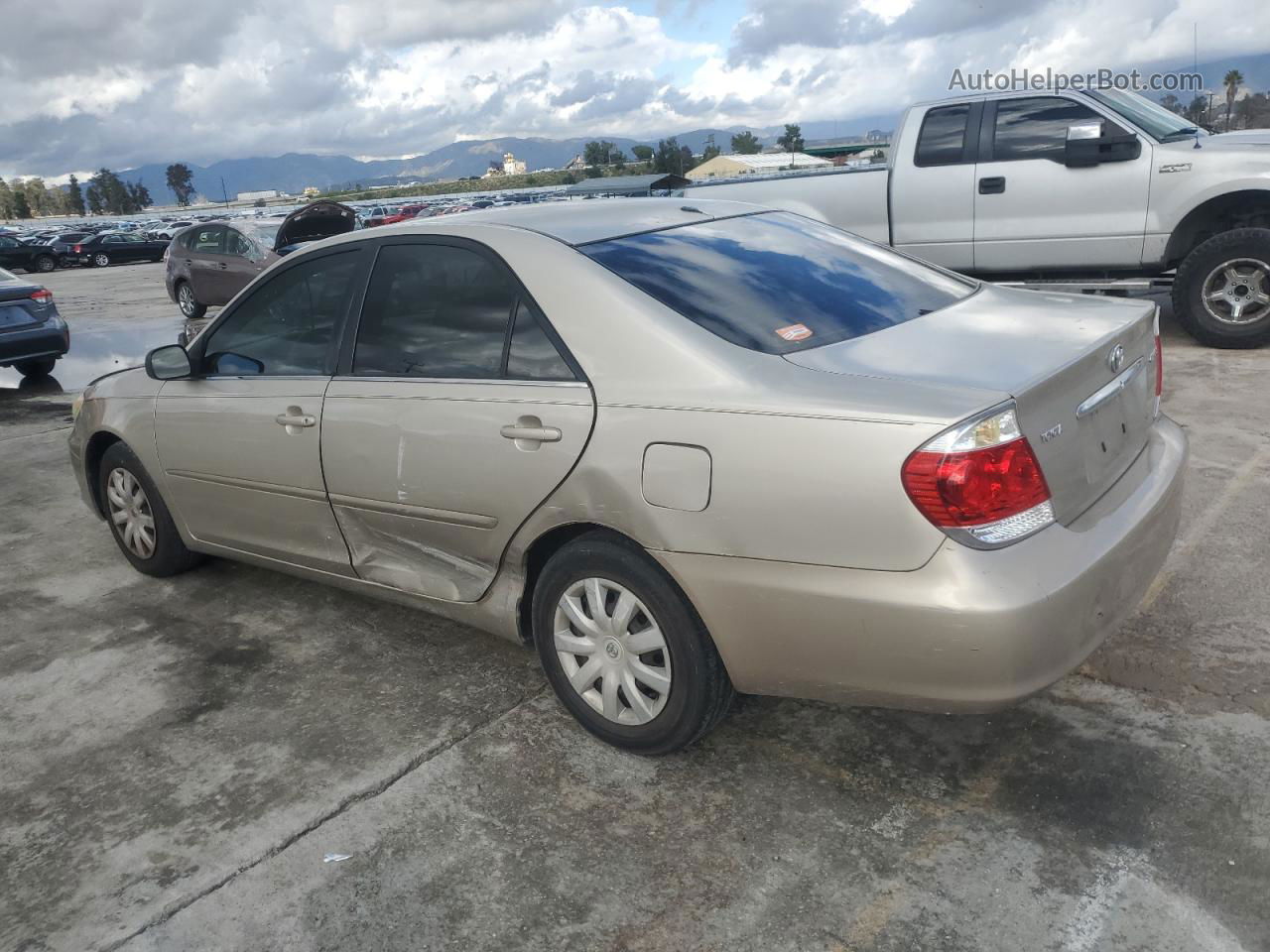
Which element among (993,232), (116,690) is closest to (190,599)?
(116,690)

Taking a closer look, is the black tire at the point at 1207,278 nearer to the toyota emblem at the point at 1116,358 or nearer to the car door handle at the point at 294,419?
the toyota emblem at the point at 1116,358

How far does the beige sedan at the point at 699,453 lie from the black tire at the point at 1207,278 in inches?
189

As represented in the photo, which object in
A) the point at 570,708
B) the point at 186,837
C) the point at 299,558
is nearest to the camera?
the point at 186,837

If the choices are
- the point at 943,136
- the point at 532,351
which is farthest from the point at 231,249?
the point at 532,351

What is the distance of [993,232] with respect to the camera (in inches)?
325

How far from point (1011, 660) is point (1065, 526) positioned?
39cm

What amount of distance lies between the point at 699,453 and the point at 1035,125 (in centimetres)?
669

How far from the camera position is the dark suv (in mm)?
15023

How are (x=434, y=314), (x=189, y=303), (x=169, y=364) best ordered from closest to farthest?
(x=434, y=314)
(x=169, y=364)
(x=189, y=303)

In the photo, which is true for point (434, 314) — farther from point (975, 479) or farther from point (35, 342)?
point (35, 342)

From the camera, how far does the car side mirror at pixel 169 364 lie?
429cm

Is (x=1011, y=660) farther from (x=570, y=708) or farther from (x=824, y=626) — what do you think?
(x=570, y=708)

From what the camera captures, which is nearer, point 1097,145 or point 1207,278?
point 1207,278

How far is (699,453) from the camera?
2.70m
